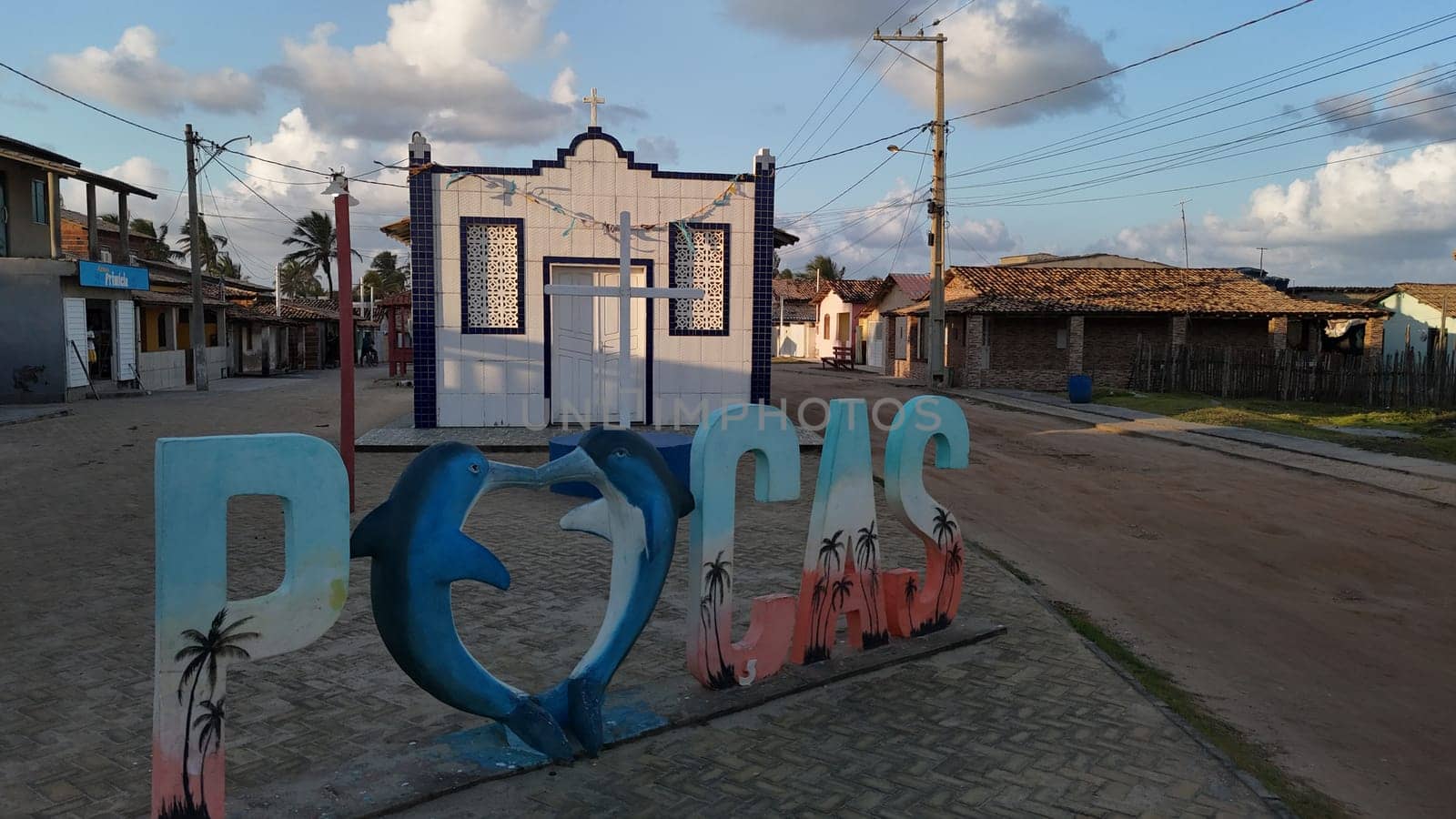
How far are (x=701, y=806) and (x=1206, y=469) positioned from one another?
11970 millimetres

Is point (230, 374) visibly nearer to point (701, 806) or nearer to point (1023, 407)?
point (1023, 407)

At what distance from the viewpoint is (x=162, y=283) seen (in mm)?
30031

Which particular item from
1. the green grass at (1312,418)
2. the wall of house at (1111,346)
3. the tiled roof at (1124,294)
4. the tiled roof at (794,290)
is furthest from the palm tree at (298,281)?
the green grass at (1312,418)

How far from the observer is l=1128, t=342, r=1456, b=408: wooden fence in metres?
20.8

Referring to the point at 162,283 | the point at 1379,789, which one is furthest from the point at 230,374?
the point at 1379,789

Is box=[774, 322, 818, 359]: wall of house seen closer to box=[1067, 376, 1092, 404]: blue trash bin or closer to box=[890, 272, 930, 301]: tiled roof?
box=[890, 272, 930, 301]: tiled roof

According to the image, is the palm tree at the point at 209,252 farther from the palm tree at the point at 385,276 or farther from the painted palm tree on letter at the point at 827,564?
the painted palm tree on letter at the point at 827,564

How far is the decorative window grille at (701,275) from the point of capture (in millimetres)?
15984

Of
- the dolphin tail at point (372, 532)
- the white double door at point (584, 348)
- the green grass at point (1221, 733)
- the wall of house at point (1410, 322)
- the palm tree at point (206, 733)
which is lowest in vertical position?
the green grass at point (1221, 733)

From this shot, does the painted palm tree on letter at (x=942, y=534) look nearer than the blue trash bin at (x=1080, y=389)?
Yes

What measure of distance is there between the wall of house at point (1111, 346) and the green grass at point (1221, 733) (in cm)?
2525

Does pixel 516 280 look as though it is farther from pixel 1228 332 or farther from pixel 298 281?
pixel 298 281

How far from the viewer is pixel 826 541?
5.46 metres

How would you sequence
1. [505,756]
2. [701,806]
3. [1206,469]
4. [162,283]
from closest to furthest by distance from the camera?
[701,806], [505,756], [1206,469], [162,283]
